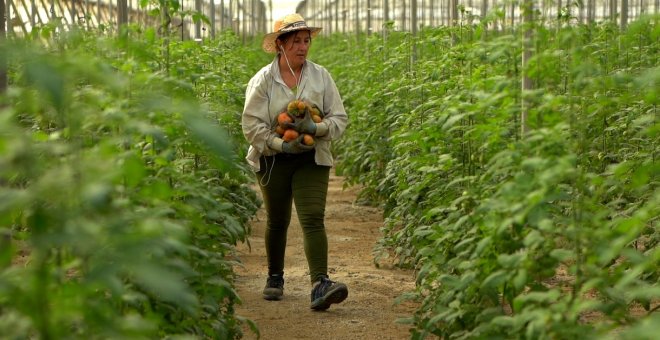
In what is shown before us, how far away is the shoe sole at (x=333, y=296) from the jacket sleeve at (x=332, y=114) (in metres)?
0.80

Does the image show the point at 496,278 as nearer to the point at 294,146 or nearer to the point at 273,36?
the point at 294,146

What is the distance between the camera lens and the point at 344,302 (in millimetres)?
6285

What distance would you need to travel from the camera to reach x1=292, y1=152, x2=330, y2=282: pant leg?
5.88 meters

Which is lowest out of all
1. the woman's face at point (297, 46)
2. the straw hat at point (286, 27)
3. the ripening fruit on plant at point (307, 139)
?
the ripening fruit on plant at point (307, 139)

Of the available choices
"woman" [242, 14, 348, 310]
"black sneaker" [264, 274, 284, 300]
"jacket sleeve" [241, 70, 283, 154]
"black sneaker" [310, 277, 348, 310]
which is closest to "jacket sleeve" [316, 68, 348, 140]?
"woman" [242, 14, 348, 310]

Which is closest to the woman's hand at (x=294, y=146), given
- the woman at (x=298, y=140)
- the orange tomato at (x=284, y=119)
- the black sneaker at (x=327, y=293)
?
the woman at (x=298, y=140)

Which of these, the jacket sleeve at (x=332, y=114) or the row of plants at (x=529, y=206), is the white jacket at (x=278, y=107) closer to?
the jacket sleeve at (x=332, y=114)

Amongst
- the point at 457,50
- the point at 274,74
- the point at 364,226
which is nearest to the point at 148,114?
the point at 274,74

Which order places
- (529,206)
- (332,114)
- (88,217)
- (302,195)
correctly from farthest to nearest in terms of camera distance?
(332,114) < (302,195) < (529,206) < (88,217)

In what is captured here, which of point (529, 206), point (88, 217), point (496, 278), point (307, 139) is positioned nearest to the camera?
point (88, 217)

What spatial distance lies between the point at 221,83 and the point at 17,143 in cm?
484

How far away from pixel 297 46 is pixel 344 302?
1.47 m

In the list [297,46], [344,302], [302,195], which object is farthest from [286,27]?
[344,302]

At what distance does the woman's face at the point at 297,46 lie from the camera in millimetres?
5977
